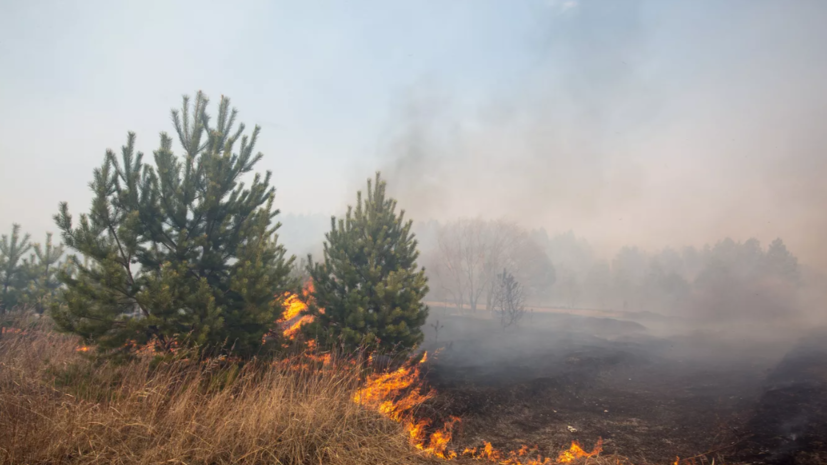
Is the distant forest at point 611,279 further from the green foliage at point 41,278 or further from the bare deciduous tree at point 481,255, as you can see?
the green foliage at point 41,278

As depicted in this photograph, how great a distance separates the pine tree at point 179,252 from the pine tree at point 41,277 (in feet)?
37.8

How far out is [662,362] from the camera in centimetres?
1902

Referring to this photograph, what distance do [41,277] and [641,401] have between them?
25.1 m

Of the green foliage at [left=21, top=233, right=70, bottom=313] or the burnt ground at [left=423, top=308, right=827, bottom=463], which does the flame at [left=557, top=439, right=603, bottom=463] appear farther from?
the green foliage at [left=21, top=233, right=70, bottom=313]

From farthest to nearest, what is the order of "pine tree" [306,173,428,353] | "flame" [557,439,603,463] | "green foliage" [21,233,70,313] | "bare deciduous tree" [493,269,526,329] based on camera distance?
"bare deciduous tree" [493,269,526,329], "green foliage" [21,233,70,313], "pine tree" [306,173,428,353], "flame" [557,439,603,463]

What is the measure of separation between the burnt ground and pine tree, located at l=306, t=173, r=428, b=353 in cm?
249

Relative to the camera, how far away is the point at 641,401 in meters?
11.5

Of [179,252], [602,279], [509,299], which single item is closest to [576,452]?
[179,252]

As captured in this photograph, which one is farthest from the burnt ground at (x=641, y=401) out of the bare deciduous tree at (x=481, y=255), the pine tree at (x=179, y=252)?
the bare deciduous tree at (x=481, y=255)

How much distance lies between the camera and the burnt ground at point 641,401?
7.50 m

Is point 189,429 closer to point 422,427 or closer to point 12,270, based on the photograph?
point 422,427

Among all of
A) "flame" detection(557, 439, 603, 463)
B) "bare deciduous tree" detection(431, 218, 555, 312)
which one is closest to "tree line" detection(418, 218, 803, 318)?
"bare deciduous tree" detection(431, 218, 555, 312)

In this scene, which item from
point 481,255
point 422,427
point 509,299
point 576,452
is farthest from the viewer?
point 481,255

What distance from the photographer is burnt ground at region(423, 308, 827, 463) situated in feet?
24.6
